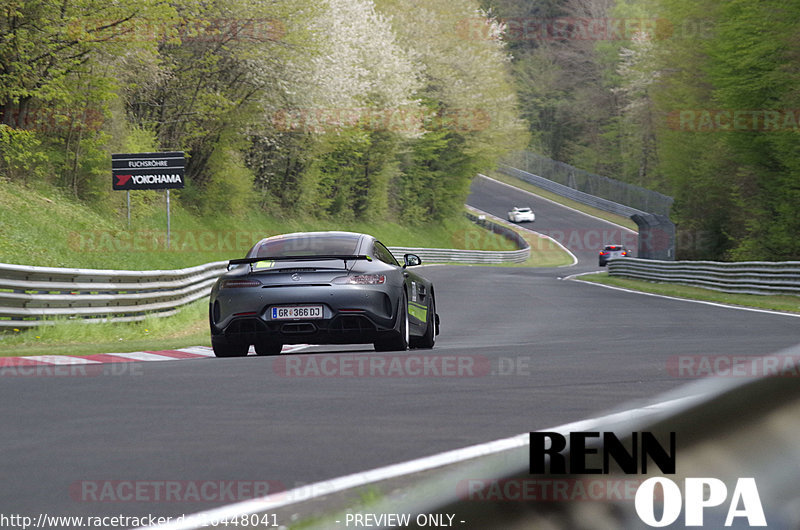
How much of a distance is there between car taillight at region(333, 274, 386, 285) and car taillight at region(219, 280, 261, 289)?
811 millimetres

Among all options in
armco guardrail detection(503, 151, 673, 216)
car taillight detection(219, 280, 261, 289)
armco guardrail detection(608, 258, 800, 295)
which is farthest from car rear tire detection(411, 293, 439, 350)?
armco guardrail detection(503, 151, 673, 216)

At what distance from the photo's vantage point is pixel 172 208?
3775 cm

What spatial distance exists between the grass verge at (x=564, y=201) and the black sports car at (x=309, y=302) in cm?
6949

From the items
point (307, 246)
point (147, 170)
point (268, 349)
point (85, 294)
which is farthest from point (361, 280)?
point (147, 170)

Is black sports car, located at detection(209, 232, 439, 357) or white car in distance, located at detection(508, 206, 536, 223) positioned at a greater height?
black sports car, located at detection(209, 232, 439, 357)

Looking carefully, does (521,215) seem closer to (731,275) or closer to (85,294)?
(731,275)

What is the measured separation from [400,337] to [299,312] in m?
1.18

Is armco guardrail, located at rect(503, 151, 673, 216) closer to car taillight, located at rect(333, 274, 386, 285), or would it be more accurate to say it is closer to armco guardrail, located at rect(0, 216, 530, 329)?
armco guardrail, located at rect(0, 216, 530, 329)

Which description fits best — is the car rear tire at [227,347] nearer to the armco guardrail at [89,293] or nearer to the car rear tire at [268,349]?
the car rear tire at [268,349]

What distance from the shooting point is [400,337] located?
36.2 ft

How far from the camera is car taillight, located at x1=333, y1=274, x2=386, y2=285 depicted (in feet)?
34.9

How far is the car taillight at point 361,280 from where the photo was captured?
418 inches

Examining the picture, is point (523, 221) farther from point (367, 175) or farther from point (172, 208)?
point (172, 208)

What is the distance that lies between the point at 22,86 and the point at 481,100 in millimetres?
45146
